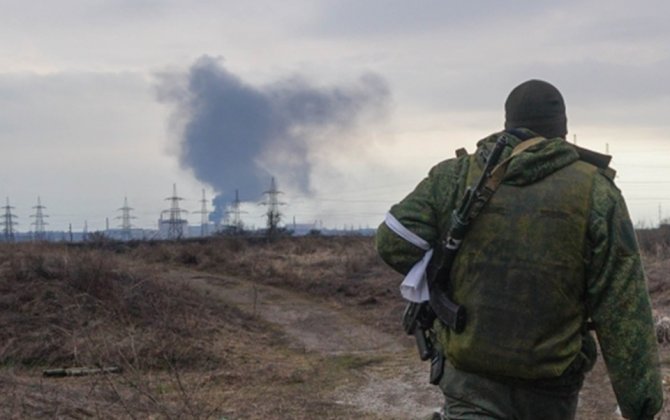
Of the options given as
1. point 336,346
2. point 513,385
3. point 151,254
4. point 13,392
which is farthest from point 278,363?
point 151,254

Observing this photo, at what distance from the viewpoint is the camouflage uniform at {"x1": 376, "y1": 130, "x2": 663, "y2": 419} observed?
269cm

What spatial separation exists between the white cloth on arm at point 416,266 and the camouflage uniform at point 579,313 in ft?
0.06

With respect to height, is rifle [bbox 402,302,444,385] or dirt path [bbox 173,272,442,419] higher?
rifle [bbox 402,302,444,385]

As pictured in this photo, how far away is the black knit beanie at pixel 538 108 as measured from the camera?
2910 mm

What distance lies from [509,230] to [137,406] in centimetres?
342

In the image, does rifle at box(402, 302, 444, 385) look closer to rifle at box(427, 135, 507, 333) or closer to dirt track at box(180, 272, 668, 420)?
rifle at box(427, 135, 507, 333)

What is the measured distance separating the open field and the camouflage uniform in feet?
9.13

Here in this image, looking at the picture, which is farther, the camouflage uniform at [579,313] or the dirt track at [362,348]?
the dirt track at [362,348]

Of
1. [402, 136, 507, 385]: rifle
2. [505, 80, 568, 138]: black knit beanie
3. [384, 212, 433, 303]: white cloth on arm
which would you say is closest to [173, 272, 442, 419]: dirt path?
[402, 136, 507, 385]: rifle

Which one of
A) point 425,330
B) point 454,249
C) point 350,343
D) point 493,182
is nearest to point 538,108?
point 493,182

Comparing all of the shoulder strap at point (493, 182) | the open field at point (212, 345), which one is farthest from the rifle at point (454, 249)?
the open field at point (212, 345)

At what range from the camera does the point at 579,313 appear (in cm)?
276

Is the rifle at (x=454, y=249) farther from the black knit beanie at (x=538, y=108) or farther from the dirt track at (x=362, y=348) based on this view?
the dirt track at (x=362, y=348)

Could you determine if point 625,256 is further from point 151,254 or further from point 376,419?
point 151,254
